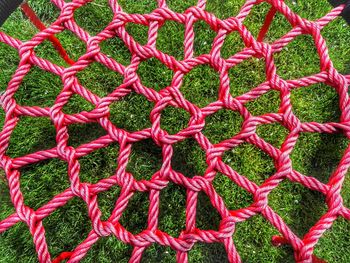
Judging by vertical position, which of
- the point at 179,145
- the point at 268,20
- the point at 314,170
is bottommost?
the point at 314,170

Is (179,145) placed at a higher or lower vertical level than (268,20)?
lower

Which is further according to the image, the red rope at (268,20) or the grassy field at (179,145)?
the grassy field at (179,145)

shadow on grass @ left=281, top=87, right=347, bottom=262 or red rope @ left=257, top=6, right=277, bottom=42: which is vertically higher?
red rope @ left=257, top=6, right=277, bottom=42

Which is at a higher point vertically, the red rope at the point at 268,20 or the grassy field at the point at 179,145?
the red rope at the point at 268,20

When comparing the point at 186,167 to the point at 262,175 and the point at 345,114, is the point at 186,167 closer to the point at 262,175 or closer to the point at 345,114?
the point at 262,175

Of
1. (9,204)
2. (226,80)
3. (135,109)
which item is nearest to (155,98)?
(226,80)

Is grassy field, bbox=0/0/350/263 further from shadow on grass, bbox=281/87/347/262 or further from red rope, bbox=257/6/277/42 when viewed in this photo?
red rope, bbox=257/6/277/42

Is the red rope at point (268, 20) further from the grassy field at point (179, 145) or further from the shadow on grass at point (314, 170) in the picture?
the shadow on grass at point (314, 170)

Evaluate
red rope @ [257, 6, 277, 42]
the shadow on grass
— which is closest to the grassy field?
the shadow on grass

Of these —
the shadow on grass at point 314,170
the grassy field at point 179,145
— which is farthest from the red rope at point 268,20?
the shadow on grass at point 314,170
